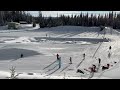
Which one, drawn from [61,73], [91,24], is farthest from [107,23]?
[61,73]

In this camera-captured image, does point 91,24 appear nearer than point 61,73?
No

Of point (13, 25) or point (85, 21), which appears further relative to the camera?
point (85, 21)

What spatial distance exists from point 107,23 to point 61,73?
48.1 meters
